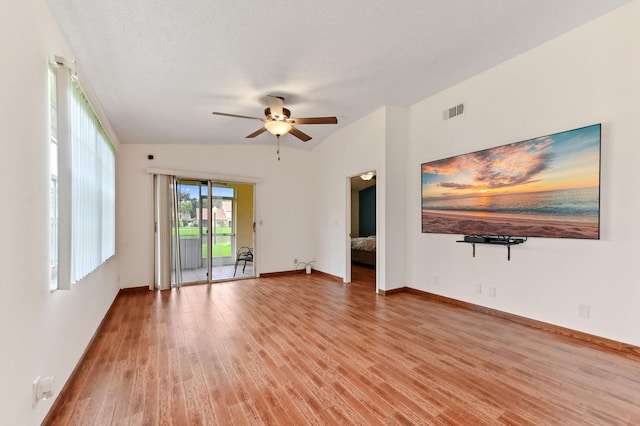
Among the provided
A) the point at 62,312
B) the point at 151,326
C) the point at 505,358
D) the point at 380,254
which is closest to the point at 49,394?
the point at 62,312

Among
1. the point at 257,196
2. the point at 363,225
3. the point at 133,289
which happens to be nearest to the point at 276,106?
the point at 257,196

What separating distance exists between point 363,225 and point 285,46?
8589 millimetres

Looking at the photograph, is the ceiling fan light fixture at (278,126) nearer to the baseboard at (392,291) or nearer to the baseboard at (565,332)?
the baseboard at (392,291)

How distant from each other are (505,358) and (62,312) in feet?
12.2

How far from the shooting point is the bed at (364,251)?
7105 millimetres

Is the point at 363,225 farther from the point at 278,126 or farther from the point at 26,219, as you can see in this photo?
the point at 26,219

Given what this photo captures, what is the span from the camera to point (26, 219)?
1507 mm

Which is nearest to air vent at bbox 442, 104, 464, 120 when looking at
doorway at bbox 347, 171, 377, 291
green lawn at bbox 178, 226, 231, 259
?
doorway at bbox 347, 171, 377, 291

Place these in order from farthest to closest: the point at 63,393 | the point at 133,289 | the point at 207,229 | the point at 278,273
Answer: the point at 278,273 → the point at 207,229 → the point at 133,289 → the point at 63,393

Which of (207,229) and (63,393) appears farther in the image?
(207,229)

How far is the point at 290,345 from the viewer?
2824 mm

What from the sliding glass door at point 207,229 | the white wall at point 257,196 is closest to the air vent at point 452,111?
the white wall at point 257,196

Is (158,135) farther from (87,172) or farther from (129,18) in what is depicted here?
(129,18)

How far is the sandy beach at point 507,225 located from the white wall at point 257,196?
327cm
